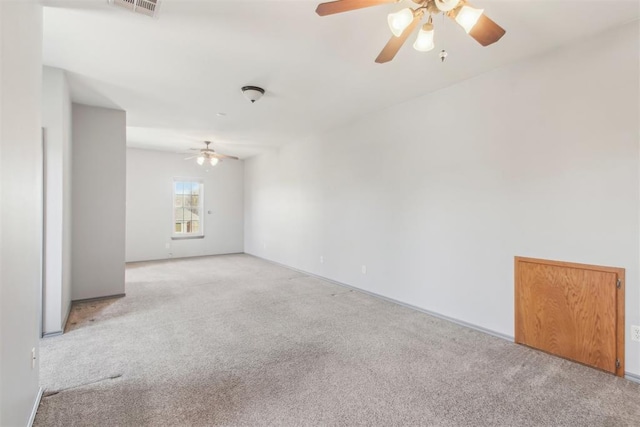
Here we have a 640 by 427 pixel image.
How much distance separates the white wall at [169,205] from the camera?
7.47m

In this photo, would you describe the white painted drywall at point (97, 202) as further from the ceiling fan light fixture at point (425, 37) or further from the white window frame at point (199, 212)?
the ceiling fan light fixture at point (425, 37)

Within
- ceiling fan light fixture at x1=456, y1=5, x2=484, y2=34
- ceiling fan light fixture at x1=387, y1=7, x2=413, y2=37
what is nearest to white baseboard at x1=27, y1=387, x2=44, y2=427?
ceiling fan light fixture at x1=387, y1=7, x2=413, y2=37

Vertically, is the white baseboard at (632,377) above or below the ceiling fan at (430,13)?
below

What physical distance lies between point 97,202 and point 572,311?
564 cm

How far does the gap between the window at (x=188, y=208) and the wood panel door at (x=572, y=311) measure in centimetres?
749

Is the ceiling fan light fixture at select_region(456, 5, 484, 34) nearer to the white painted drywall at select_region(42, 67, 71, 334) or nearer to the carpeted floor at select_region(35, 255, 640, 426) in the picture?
the carpeted floor at select_region(35, 255, 640, 426)

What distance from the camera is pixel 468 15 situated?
5.50ft

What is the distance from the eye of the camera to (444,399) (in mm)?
2148

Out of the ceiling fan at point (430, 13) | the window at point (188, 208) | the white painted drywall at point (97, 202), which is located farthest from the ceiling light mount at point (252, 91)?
the window at point (188, 208)

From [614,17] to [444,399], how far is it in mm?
3069

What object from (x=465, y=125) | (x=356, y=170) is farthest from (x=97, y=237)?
(x=465, y=125)

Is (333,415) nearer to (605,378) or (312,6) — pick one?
(605,378)

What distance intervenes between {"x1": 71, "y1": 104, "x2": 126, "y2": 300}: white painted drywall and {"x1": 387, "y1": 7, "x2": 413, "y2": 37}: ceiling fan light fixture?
4.29 m

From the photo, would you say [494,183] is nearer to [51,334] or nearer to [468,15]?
[468,15]
